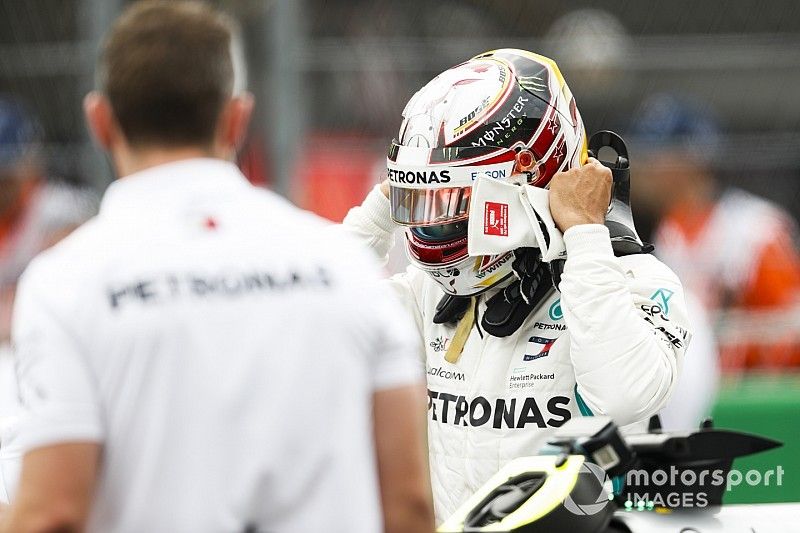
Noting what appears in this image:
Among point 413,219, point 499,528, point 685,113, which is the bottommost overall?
point 685,113

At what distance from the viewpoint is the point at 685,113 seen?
8.20m

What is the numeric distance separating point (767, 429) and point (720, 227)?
394 centimetres

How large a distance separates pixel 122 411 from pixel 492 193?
4.84 feet

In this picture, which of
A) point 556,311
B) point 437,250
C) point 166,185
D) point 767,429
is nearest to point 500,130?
point 437,250

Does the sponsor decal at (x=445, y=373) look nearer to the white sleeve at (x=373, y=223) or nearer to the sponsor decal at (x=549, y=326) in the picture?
the sponsor decal at (x=549, y=326)

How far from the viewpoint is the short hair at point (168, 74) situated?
2309mm

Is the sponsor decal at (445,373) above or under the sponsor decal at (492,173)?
under

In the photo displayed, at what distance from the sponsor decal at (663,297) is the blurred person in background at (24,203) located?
4.63 m

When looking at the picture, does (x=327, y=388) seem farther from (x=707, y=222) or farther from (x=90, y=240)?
(x=707, y=222)

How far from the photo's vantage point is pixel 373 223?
4129mm

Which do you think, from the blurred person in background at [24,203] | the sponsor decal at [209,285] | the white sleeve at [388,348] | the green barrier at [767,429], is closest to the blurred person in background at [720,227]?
the green barrier at [767,429]

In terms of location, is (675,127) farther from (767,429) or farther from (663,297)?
(663,297)

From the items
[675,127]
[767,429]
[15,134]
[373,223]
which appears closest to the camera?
[373,223]

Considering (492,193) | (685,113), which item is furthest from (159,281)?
(685,113)
